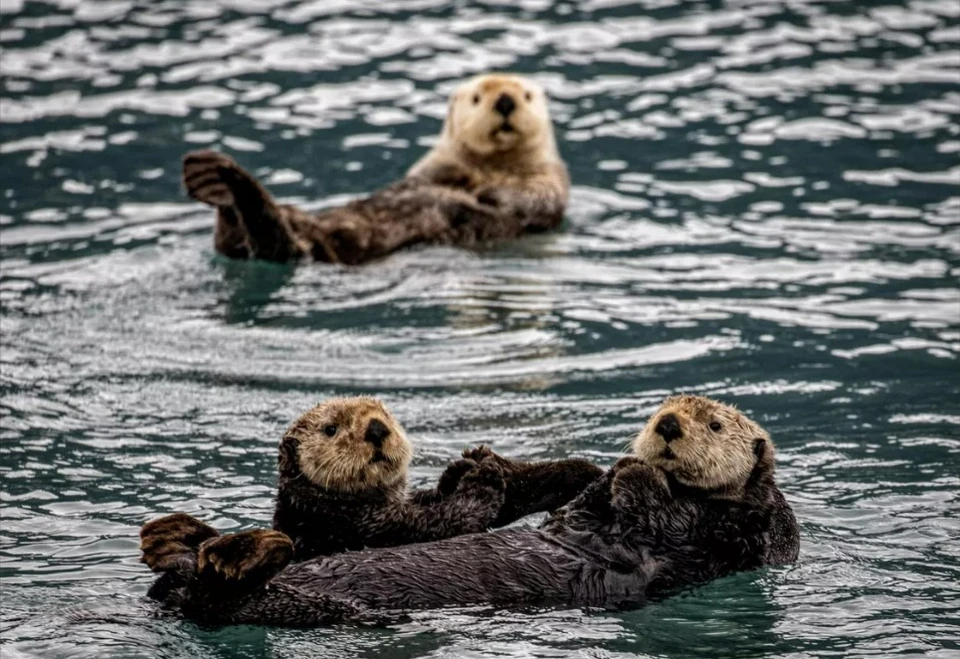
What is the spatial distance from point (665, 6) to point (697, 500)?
8.65 metres

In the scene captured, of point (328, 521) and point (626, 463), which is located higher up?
point (626, 463)

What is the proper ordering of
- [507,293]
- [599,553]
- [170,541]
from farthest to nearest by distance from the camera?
[507,293] → [599,553] → [170,541]

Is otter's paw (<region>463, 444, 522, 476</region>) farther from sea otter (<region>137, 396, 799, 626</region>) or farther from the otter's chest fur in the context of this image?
the otter's chest fur

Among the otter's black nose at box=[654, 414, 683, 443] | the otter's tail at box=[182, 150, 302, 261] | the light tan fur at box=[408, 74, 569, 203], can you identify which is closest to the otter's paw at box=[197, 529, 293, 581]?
the otter's black nose at box=[654, 414, 683, 443]

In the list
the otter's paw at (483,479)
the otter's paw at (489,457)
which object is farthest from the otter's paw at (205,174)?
the otter's paw at (483,479)

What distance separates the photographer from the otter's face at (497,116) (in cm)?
1066

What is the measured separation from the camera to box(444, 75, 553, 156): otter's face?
35.0 feet

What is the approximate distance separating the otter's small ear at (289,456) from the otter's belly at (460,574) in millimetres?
457

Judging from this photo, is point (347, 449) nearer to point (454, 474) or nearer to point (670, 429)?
point (454, 474)

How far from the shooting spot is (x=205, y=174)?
8.42 metres

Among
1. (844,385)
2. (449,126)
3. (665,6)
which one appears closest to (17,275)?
(449,126)

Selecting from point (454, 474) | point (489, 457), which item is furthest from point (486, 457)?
point (454, 474)

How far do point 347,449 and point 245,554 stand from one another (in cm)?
91

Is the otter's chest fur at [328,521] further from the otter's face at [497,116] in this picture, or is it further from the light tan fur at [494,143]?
the otter's face at [497,116]
